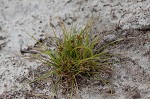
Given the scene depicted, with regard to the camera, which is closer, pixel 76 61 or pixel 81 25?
pixel 76 61

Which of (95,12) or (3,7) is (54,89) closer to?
(95,12)

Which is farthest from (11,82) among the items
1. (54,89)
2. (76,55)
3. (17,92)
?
(76,55)

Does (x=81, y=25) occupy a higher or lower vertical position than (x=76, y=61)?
higher
